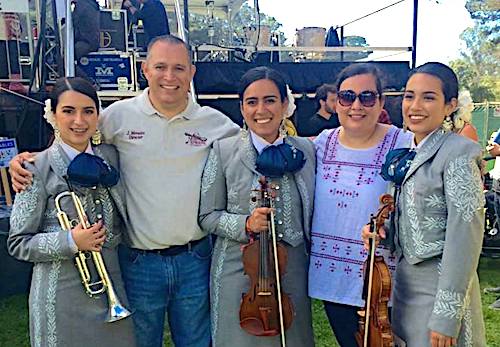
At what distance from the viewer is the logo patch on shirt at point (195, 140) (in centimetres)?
270

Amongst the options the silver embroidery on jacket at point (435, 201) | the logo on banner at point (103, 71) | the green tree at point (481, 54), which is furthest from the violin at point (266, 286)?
the green tree at point (481, 54)

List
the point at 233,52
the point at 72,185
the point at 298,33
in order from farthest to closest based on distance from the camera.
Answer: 1. the point at 298,33
2. the point at 233,52
3. the point at 72,185

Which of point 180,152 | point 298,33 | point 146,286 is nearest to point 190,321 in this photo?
point 146,286

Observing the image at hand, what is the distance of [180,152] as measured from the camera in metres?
2.66

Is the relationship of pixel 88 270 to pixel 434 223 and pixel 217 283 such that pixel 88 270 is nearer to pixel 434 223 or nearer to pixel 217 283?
pixel 217 283

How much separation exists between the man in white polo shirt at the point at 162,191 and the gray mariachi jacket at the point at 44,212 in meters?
0.27

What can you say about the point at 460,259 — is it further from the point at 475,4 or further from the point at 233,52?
the point at 475,4

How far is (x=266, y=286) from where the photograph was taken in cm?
240

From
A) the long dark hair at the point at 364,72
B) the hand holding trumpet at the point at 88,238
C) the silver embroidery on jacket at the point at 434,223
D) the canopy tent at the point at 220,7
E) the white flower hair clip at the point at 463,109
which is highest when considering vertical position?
the canopy tent at the point at 220,7

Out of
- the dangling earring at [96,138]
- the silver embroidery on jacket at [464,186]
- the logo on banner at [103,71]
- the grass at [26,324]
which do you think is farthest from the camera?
the logo on banner at [103,71]

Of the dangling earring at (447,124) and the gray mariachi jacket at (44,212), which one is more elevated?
the dangling earring at (447,124)

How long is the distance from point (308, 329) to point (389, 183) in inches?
29.3

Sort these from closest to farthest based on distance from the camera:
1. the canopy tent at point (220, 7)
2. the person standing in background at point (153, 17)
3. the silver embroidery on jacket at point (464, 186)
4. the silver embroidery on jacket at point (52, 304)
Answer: the silver embroidery on jacket at point (464, 186) < the silver embroidery on jacket at point (52, 304) < the person standing in background at point (153, 17) < the canopy tent at point (220, 7)

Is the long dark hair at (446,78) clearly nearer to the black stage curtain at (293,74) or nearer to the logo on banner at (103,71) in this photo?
the black stage curtain at (293,74)
